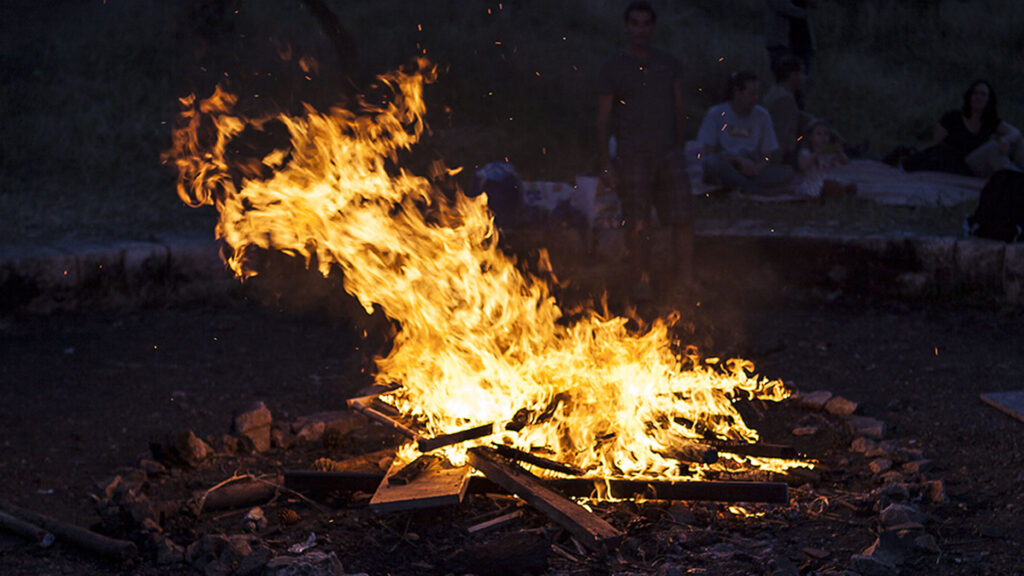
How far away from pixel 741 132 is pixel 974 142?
3.27m

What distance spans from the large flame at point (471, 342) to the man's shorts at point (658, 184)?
7.14ft

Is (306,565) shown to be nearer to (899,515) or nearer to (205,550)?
(205,550)

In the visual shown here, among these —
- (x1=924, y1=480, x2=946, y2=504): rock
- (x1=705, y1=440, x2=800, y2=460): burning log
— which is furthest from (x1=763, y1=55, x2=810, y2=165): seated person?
(x1=924, y1=480, x2=946, y2=504): rock

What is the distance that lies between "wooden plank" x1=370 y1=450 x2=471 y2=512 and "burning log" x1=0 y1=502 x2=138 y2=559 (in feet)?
3.00

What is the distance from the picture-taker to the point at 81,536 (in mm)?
3457

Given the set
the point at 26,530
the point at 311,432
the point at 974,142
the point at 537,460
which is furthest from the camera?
the point at 974,142

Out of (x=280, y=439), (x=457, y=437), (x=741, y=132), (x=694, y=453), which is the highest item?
(x=741, y=132)

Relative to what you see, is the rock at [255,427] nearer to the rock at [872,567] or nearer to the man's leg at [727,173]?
the rock at [872,567]

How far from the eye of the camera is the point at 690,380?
15.8 feet

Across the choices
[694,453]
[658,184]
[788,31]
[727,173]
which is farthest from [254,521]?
[788,31]

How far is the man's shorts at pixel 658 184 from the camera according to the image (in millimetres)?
7113

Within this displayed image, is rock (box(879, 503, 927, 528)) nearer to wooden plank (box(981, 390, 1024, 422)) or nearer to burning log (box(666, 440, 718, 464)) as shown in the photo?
burning log (box(666, 440, 718, 464))

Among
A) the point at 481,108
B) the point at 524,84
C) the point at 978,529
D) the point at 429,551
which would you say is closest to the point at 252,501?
the point at 429,551

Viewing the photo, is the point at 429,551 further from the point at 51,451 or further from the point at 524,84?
the point at 524,84
